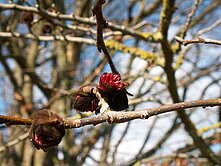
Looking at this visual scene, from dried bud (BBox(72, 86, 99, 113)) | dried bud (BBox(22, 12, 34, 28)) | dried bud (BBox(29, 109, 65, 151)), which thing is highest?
dried bud (BBox(22, 12, 34, 28))

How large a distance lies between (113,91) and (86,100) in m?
0.15

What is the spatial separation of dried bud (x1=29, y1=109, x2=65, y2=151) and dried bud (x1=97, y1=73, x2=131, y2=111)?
399 mm

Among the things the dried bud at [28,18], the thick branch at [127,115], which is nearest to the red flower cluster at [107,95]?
the thick branch at [127,115]

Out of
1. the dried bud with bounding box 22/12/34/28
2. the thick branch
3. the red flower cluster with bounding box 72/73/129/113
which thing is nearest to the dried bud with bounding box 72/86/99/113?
the red flower cluster with bounding box 72/73/129/113

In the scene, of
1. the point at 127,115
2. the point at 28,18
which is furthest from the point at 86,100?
the point at 28,18

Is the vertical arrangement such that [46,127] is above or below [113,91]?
below

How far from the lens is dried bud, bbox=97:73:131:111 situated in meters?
1.39

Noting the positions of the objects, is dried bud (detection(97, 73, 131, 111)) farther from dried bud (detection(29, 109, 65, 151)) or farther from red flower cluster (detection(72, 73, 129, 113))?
dried bud (detection(29, 109, 65, 151))

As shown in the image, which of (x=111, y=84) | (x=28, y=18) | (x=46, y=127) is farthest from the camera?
(x=28, y=18)

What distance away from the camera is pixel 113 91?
4.55 ft

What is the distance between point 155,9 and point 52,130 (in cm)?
509

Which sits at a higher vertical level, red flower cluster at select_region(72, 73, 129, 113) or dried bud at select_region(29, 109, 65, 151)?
red flower cluster at select_region(72, 73, 129, 113)

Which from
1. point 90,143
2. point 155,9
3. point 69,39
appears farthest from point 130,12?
point 69,39

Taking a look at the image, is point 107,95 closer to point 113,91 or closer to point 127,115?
point 113,91
